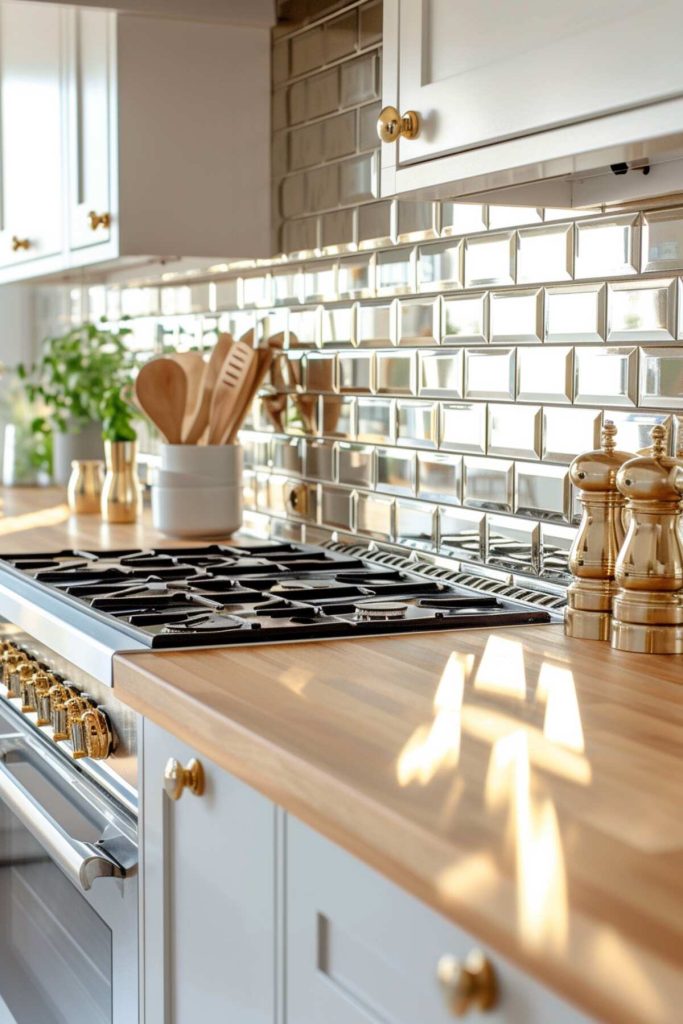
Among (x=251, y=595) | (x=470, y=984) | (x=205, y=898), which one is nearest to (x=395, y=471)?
(x=251, y=595)

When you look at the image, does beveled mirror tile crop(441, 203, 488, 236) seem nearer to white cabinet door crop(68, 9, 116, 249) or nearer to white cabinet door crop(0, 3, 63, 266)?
white cabinet door crop(68, 9, 116, 249)

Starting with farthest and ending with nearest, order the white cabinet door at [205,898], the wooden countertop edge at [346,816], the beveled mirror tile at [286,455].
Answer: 1. the beveled mirror tile at [286,455]
2. the white cabinet door at [205,898]
3. the wooden countertop edge at [346,816]

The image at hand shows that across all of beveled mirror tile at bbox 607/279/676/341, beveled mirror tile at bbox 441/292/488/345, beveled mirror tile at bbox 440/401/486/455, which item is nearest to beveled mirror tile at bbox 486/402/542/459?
beveled mirror tile at bbox 440/401/486/455

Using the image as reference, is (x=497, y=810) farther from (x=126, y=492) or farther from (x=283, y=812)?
(x=126, y=492)

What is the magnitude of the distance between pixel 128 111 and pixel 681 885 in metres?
2.15

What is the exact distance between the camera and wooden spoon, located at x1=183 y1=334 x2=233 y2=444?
269 cm

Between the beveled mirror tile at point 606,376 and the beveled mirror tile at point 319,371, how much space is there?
80 cm

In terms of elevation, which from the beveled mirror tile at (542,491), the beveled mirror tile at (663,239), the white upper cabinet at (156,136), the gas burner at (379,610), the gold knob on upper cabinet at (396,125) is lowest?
the gas burner at (379,610)

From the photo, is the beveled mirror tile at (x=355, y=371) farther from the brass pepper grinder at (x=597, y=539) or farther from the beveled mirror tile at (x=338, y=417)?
the brass pepper grinder at (x=597, y=539)

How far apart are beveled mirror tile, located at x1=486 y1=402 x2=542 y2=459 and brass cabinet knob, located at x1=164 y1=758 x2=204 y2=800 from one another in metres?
0.83

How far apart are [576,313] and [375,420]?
25.4 inches

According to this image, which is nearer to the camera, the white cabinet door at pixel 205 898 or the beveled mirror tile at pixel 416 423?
the white cabinet door at pixel 205 898

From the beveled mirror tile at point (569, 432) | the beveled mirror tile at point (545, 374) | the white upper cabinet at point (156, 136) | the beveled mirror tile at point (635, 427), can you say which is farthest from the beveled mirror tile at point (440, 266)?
the white upper cabinet at point (156, 136)

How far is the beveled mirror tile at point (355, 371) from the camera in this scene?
2475mm
